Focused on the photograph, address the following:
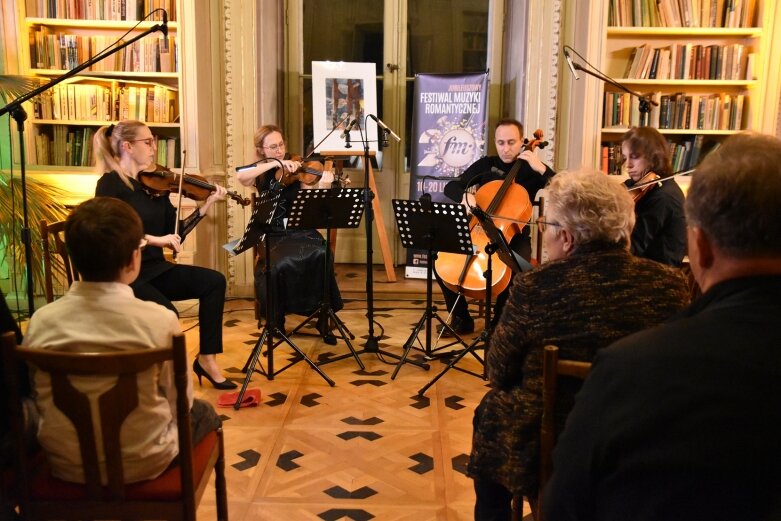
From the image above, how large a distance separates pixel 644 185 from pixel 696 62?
2144 mm

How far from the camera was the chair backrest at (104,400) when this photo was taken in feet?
4.64

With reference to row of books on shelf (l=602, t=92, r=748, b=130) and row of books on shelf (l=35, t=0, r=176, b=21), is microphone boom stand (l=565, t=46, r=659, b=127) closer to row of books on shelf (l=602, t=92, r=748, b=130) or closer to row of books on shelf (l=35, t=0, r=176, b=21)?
row of books on shelf (l=602, t=92, r=748, b=130)

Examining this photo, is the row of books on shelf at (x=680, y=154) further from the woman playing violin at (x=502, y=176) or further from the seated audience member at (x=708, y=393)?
the seated audience member at (x=708, y=393)

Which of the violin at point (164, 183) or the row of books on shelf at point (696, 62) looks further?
the row of books on shelf at point (696, 62)

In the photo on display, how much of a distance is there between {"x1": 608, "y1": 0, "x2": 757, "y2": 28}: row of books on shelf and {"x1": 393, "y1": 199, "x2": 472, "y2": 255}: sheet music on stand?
258cm

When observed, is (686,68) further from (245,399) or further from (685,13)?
(245,399)

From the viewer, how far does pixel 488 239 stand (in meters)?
3.82

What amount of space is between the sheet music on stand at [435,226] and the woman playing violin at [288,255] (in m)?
1.02

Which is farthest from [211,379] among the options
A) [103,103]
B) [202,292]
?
[103,103]

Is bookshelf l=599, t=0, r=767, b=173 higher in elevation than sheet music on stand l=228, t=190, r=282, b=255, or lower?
higher

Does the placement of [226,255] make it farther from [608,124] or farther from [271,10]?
[608,124]

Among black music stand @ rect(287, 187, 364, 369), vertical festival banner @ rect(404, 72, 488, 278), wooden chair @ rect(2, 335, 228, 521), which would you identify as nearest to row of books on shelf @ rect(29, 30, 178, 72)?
vertical festival banner @ rect(404, 72, 488, 278)

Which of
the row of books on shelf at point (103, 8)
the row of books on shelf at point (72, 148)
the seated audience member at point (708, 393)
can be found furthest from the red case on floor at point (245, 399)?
the row of books on shelf at point (103, 8)

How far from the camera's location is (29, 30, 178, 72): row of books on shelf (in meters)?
4.86
